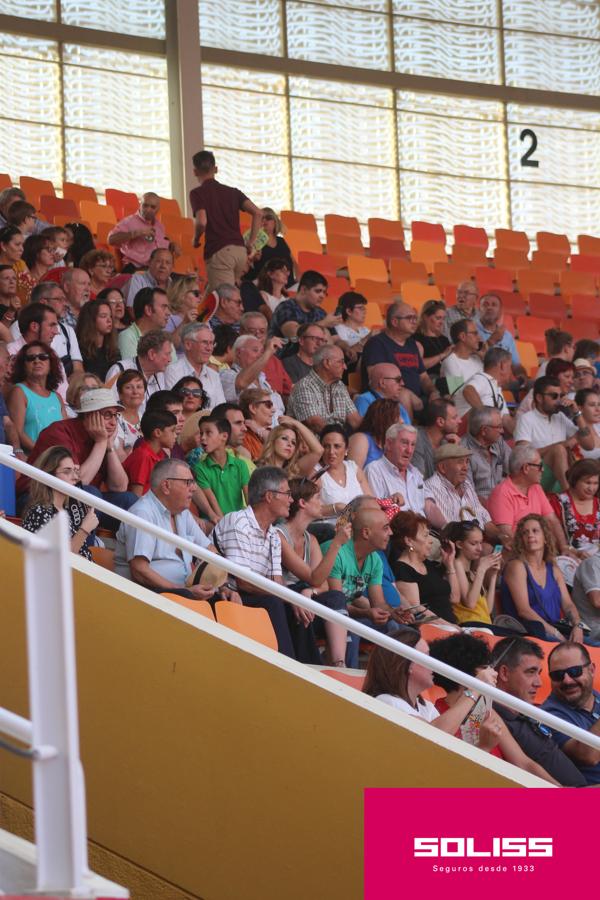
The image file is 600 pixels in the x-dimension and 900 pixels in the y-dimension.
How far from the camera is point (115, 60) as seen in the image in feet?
42.2

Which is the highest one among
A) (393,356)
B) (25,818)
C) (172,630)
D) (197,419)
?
(393,356)

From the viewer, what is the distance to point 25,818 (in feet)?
13.1

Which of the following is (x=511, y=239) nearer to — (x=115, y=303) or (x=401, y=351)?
(x=401, y=351)

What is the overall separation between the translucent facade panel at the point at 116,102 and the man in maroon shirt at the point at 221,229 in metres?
3.24

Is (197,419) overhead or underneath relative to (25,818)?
A: overhead

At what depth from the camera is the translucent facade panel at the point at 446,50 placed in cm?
1410

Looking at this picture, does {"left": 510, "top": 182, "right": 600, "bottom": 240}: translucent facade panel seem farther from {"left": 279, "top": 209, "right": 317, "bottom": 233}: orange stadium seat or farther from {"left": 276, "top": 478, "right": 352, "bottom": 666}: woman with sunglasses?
{"left": 276, "top": 478, "right": 352, "bottom": 666}: woman with sunglasses

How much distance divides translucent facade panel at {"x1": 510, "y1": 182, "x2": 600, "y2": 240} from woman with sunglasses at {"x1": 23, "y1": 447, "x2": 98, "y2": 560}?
9867 millimetres

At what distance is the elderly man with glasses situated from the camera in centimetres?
842

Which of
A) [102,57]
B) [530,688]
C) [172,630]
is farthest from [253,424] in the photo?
[102,57]

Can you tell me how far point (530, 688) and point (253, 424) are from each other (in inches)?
98.7

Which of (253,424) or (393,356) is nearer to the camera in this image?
(253,424)

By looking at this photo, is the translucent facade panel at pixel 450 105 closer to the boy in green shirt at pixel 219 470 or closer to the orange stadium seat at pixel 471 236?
the orange stadium seat at pixel 471 236

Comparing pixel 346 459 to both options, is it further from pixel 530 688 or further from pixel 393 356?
pixel 530 688
